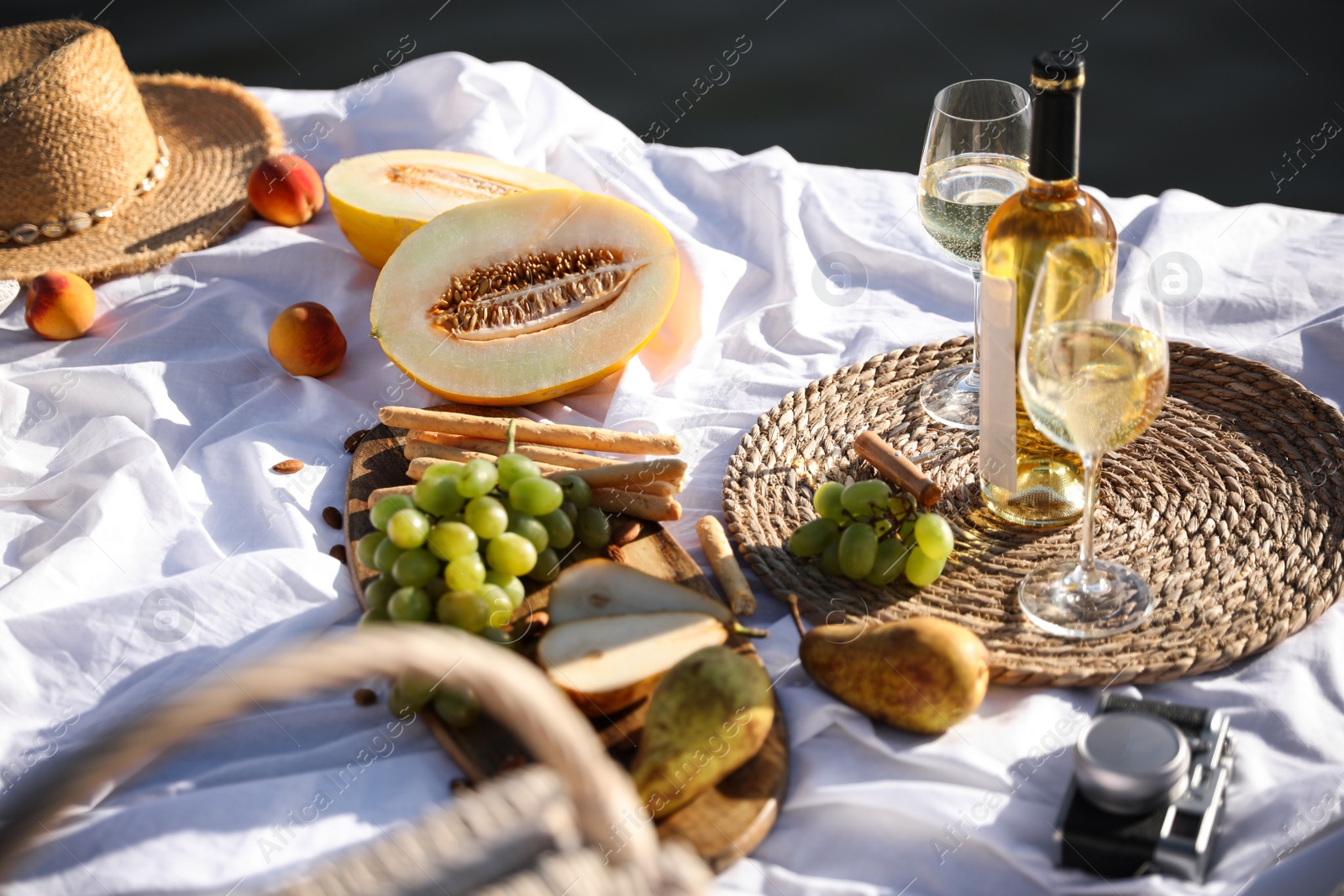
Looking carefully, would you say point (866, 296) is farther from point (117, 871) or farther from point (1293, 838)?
point (117, 871)

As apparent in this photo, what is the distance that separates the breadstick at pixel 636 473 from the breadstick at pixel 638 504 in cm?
1

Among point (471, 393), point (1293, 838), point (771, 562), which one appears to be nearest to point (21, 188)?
point (471, 393)

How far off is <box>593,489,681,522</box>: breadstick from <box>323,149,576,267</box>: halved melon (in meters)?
0.53

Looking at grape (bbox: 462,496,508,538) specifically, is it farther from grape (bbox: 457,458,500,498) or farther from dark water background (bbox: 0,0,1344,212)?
dark water background (bbox: 0,0,1344,212)

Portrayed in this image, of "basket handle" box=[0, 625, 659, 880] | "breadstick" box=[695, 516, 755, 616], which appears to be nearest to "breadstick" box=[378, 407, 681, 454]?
"breadstick" box=[695, 516, 755, 616]

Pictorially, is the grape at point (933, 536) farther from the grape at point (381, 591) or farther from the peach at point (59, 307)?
the peach at point (59, 307)

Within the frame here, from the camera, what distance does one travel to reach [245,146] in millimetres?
1769

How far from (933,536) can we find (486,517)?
1.21 feet

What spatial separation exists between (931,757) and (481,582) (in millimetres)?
376

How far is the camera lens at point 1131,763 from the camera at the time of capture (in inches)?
28.6

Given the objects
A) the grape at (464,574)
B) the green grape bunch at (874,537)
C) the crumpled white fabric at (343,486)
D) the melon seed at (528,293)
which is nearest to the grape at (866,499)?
the green grape bunch at (874,537)

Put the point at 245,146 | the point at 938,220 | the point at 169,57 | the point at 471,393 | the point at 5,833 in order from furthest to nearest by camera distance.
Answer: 1. the point at 169,57
2. the point at 245,146
3. the point at 471,393
4. the point at 938,220
5. the point at 5,833

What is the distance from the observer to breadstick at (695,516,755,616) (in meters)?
1.01

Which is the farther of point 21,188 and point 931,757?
point 21,188
